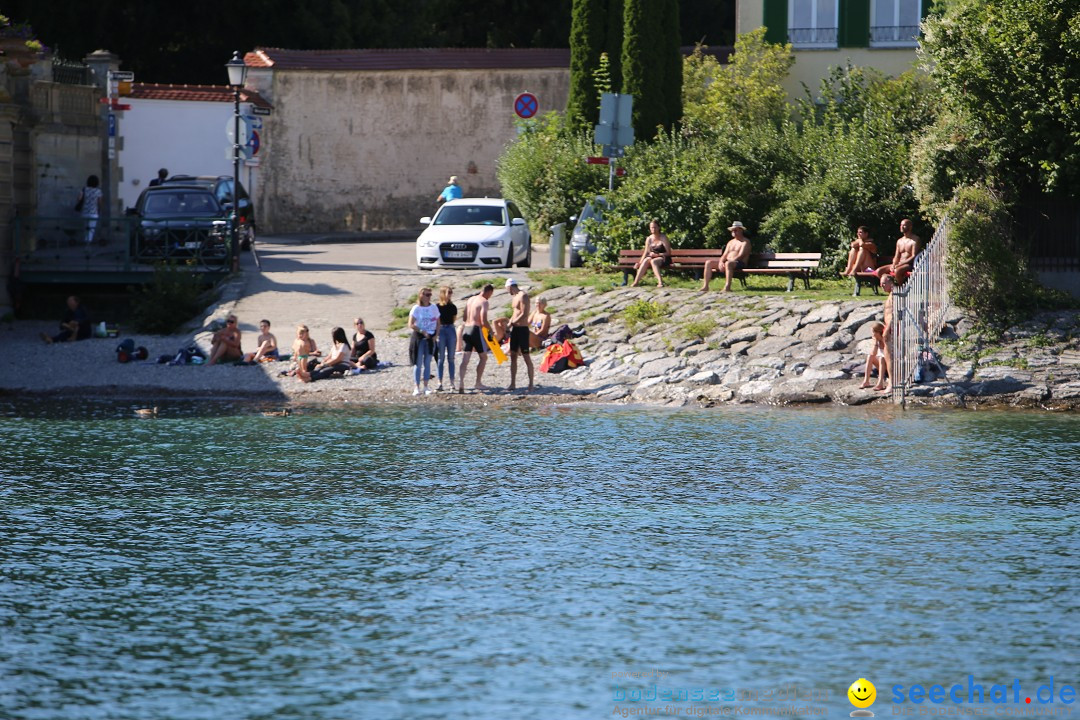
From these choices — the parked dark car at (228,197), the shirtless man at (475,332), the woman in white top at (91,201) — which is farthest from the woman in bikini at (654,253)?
the woman in white top at (91,201)

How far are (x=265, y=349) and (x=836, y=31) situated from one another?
679 inches

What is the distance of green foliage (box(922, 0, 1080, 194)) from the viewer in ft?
77.0

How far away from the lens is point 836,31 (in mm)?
34562

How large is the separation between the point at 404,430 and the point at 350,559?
22.3 ft

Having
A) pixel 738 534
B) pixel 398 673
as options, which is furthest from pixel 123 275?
pixel 398 673

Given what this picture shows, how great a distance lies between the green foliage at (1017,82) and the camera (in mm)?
23484

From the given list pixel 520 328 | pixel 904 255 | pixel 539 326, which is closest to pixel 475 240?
pixel 539 326

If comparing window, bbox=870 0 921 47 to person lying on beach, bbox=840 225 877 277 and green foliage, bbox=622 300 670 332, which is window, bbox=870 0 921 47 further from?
green foliage, bbox=622 300 670 332

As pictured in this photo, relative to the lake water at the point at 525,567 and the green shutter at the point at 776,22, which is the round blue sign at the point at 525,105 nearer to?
the green shutter at the point at 776,22

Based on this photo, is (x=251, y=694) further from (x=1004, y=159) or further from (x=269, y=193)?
(x=269, y=193)

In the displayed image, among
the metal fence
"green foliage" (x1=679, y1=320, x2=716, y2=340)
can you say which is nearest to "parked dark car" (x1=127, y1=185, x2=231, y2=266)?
"green foliage" (x1=679, y1=320, x2=716, y2=340)

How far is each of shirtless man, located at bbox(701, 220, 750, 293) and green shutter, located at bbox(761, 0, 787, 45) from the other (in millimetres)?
10428

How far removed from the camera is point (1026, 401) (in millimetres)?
21328

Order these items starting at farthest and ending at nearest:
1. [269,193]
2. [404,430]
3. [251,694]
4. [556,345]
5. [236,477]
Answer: [269,193] → [556,345] → [404,430] → [236,477] → [251,694]
